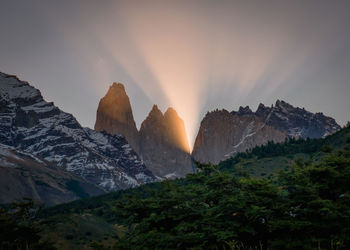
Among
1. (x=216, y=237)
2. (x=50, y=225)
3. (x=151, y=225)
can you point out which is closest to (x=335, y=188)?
(x=216, y=237)

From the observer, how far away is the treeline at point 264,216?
1741 centimetres

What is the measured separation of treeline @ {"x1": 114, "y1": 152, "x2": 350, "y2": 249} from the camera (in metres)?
17.4

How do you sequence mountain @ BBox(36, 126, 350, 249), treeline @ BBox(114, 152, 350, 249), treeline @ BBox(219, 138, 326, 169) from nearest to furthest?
1. treeline @ BBox(114, 152, 350, 249)
2. mountain @ BBox(36, 126, 350, 249)
3. treeline @ BBox(219, 138, 326, 169)

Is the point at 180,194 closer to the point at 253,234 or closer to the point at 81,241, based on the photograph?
the point at 253,234

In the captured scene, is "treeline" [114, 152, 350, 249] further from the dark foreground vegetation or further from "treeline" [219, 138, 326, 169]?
"treeline" [219, 138, 326, 169]

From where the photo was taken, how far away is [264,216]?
2052cm

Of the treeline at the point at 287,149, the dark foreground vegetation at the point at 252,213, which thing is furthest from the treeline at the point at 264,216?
the treeline at the point at 287,149

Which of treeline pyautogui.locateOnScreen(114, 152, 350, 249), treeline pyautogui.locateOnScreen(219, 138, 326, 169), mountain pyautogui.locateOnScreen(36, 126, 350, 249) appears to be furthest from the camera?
treeline pyautogui.locateOnScreen(219, 138, 326, 169)

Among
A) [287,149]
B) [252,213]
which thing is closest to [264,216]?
[252,213]

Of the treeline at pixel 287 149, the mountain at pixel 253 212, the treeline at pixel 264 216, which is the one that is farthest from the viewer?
the treeline at pixel 287 149

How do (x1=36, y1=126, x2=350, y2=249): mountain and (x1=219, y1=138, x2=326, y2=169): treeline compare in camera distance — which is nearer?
(x1=36, y1=126, x2=350, y2=249): mountain

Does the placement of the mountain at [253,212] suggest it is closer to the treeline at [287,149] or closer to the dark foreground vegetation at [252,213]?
the dark foreground vegetation at [252,213]

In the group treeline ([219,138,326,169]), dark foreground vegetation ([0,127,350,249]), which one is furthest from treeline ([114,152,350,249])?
treeline ([219,138,326,169])

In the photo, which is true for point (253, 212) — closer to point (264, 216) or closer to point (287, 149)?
point (264, 216)
